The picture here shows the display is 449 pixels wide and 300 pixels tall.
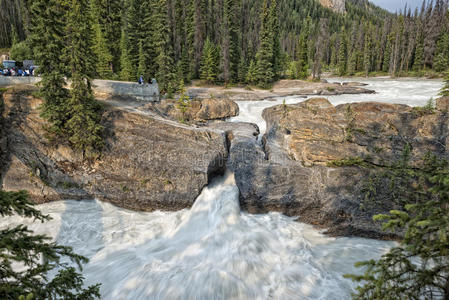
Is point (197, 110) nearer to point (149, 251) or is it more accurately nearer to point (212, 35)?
point (149, 251)

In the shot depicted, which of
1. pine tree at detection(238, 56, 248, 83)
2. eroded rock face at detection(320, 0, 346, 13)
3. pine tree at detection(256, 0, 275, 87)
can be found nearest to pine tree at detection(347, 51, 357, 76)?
pine tree at detection(256, 0, 275, 87)

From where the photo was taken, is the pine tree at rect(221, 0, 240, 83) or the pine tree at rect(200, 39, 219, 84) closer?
the pine tree at rect(200, 39, 219, 84)

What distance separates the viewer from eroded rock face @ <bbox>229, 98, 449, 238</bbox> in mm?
12977

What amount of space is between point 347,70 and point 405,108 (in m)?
67.4

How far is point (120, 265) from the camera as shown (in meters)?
10.8

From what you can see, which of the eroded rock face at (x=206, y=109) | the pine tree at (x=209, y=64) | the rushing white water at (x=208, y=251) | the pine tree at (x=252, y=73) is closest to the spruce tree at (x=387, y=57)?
the pine tree at (x=252, y=73)

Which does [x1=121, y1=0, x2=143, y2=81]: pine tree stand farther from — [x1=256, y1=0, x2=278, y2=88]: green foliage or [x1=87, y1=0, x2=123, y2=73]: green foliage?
[x1=256, y1=0, x2=278, y2=88]: green foliage

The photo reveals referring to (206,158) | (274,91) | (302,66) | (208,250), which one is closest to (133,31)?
(274,91)

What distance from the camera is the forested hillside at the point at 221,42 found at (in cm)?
3141

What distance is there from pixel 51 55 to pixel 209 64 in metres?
29.3

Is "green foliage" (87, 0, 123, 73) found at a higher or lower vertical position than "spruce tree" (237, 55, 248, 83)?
higher

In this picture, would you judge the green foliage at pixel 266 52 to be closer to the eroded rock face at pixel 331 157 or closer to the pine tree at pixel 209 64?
the pine tree at pixel 209 64

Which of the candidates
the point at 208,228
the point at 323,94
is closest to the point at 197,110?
the point at 208,228

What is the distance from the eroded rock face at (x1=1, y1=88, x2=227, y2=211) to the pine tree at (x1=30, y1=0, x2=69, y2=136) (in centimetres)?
176
